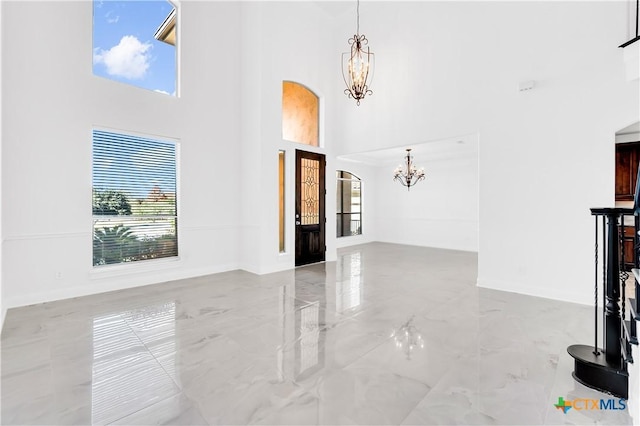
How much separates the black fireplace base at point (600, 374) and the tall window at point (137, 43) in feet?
21.4

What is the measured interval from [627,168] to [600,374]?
20.1 ft

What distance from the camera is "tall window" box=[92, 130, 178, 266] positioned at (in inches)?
188

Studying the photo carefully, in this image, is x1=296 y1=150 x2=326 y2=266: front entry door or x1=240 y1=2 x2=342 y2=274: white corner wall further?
x1=296 y1=150 x2=326 y2=266: front entry door

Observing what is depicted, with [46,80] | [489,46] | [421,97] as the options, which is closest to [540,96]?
[489,46]

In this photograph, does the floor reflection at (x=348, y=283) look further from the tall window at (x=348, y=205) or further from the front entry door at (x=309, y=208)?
the tall window at (x=348, y=205)

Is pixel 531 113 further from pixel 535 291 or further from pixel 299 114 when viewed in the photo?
→ pixel 299 114

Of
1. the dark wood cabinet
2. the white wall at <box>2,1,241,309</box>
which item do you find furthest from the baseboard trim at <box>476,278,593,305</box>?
the white wall at <box>2,1,241,309</box>

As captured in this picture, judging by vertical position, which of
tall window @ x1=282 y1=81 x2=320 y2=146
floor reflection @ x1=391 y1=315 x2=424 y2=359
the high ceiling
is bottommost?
floor reflection @ x1=391 y1=315 x2=424 y2=359

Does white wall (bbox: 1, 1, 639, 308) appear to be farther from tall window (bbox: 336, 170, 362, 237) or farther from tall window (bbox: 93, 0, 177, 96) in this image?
tall window (bbox: 336, 170, 362, 237)

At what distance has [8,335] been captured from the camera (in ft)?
10.3

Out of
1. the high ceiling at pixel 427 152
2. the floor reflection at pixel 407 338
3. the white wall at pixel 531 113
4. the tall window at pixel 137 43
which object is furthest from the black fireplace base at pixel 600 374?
the tall window at pixel 137 43

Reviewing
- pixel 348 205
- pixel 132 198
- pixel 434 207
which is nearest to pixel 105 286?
pixel 132 198

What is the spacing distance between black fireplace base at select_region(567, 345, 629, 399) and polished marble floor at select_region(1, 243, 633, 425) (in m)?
0.09

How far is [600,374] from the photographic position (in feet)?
7.21
